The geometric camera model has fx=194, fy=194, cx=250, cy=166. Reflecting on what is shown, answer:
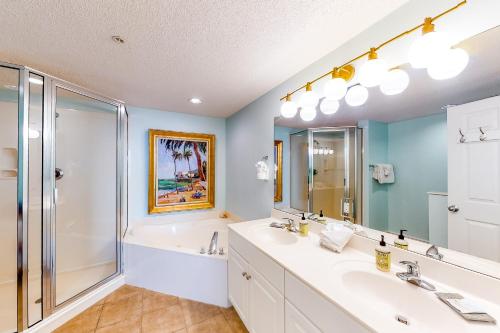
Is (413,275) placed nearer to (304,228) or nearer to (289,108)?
(304,228)

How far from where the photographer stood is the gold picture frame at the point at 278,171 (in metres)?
2.01

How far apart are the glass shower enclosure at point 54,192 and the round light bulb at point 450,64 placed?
260cm

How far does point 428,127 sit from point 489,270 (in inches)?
26.0

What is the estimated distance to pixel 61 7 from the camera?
3.34 feet

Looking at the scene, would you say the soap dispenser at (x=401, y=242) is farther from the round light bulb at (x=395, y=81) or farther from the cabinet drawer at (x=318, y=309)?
the round light bulb at (x=395, y=81)

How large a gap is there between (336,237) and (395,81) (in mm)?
947

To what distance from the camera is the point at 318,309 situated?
830 mm

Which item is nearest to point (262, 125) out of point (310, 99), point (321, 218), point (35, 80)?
point (310, 99)

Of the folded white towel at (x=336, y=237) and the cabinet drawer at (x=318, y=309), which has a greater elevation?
the folded white towel at (x=336, y=237)

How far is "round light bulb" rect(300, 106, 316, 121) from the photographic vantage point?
5.20 feet

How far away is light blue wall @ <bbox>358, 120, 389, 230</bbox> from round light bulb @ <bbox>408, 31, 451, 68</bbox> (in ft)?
1.19

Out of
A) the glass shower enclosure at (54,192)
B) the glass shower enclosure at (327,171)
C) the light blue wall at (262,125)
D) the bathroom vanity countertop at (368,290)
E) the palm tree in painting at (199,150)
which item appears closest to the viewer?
the bathroom vanity countertop at (368,290)

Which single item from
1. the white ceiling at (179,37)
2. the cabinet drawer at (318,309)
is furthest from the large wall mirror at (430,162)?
the cabinet drawer at (318,309)

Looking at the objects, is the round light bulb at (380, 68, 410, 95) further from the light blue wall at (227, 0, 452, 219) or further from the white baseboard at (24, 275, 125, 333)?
the white baseboard at (24, 275, 125, 333)
